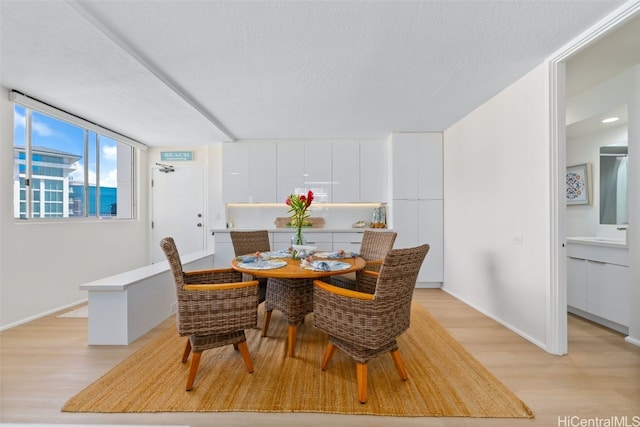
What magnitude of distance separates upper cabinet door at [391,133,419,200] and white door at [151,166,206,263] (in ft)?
11.5

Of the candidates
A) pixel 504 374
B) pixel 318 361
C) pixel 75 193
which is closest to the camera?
pixel 504 374

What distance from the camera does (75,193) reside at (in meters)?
3.78

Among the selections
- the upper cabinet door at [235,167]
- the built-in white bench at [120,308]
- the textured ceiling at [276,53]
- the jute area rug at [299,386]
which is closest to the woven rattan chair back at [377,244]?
the jute area rug at [299,386]

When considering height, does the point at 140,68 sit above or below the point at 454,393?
above

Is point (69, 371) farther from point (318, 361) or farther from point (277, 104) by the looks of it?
point (277, 104)

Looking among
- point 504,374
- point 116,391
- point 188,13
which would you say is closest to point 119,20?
point 188,13

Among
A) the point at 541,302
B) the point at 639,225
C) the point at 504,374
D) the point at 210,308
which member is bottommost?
the point at 504,374

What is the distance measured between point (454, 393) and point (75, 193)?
493cm

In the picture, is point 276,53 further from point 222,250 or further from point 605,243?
point 605,243

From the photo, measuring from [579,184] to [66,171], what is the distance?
672cm

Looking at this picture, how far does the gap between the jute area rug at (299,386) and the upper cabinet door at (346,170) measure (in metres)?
2.82

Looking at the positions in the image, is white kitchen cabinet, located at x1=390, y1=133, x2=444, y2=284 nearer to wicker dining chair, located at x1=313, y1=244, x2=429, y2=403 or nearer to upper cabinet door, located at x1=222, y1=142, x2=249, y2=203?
upper cabinet door, located at x1=222, y1=142, x2=249, y2=203

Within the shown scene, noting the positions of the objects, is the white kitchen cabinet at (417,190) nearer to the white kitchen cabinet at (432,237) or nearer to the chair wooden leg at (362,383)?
the white kitchen cabinet at (432,237)

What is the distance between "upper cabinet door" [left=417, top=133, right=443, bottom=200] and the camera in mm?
4430
